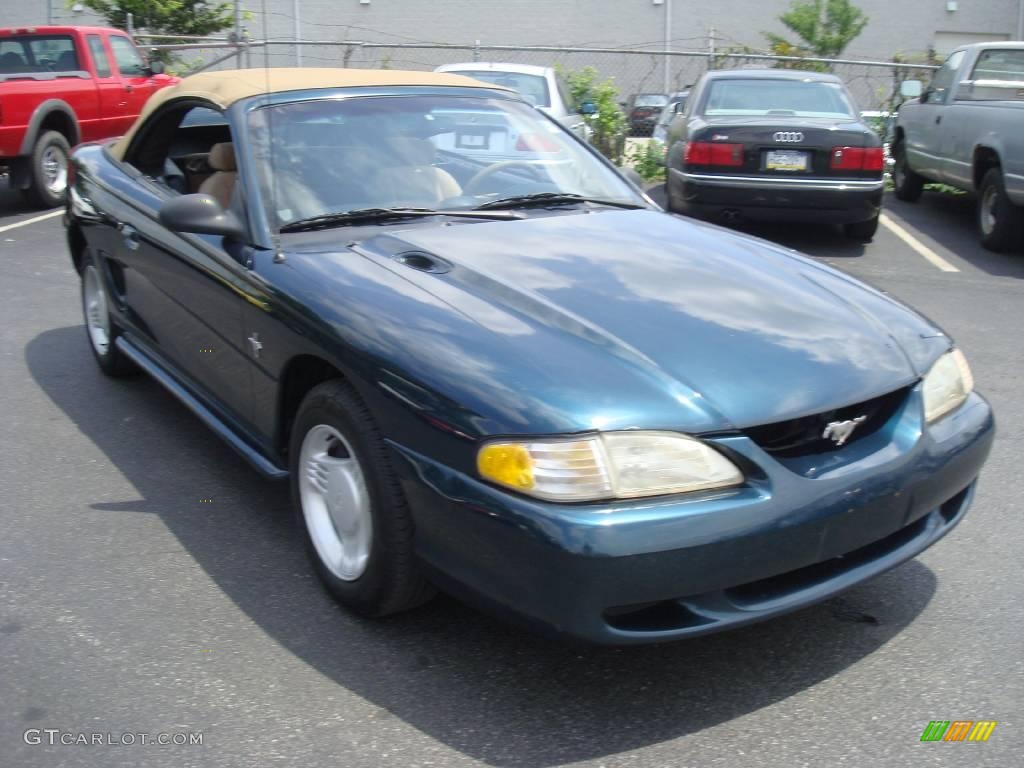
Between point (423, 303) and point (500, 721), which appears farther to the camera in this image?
point (423, 303)

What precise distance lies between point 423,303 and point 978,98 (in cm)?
878

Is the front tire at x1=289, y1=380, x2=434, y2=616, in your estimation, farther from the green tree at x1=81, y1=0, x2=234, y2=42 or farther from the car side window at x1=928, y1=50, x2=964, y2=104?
the green tree at x1=81, y1=0, x2=234, y2=42

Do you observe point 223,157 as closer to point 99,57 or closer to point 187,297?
point 187,297

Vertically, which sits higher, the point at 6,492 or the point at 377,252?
the point at 377,252

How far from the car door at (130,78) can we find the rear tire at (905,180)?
844 centimetres

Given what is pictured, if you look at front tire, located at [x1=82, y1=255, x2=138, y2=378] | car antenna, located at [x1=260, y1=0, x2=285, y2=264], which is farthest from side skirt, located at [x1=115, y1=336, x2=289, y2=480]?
car antenna, located at [x1=260, y1=0, x2=285, y2=264]

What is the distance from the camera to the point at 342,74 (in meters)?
4.59

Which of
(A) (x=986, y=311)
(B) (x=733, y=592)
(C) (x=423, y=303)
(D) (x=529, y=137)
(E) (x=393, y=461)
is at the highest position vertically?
(D) (x=529, y=137)

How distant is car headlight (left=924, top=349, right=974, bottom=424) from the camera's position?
126 inches

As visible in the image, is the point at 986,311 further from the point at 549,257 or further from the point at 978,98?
the point at 549,257

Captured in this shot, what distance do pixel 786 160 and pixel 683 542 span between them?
7123mm

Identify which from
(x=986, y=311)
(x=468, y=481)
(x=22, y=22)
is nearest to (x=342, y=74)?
(x=468, y=481)

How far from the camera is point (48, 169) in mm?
11500

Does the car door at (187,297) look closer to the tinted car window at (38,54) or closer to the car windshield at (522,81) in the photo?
the car windshield at (522,81)
